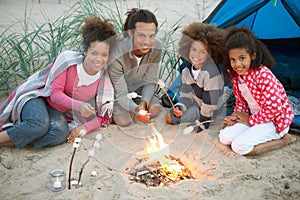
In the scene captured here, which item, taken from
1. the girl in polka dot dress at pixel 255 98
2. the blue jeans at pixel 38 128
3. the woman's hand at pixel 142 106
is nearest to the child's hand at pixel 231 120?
the girl in polka dot dress at pixel 255 98

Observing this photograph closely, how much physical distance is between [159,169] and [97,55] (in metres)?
0.79

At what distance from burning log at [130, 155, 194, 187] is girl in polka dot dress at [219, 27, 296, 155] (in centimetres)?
39

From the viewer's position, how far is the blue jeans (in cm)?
259

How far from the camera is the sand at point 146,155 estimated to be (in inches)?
86.9

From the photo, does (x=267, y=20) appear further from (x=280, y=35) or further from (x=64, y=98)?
(x=64, y=98)

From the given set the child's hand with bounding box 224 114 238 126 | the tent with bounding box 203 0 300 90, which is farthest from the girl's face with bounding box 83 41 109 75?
the tent with bounding box 203 0 300 90

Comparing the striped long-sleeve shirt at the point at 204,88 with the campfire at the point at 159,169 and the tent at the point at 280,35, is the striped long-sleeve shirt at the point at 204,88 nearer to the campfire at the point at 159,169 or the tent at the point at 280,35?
the campfire at the point at 159,169

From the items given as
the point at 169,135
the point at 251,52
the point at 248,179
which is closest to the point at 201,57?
the point at 251,52

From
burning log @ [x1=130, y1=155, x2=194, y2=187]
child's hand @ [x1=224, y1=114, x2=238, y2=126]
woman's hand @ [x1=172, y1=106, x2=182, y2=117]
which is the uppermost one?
woman's hand @ [x1=172, y1=106, x2=182, y2=117]

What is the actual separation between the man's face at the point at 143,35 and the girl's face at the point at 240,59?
504 mm

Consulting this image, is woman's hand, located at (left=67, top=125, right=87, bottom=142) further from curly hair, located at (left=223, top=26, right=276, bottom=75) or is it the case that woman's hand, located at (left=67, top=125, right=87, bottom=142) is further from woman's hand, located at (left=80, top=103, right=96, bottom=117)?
curly hair, located at (left=223, top=26, right=276, bottom=75)

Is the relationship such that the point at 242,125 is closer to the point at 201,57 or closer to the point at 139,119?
the point at 201,57

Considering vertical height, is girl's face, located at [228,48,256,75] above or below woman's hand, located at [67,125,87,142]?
above

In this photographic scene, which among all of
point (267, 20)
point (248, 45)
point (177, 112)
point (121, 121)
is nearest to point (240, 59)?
point (248, 45)
